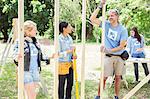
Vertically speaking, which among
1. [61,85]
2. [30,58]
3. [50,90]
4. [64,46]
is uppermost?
[64,46]

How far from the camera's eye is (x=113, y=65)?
4.99m

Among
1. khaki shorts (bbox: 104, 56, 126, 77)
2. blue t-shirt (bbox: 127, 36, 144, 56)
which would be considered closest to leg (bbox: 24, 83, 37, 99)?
khaki shorts (bbox: 104, 56, 126, 77)

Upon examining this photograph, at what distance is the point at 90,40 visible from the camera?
20797 millimetres

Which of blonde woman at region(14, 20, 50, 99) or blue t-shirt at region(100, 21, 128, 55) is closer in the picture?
blonde woman at region(14, 20, 50, 99)

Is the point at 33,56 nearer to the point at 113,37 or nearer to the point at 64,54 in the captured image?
the point at 64,54

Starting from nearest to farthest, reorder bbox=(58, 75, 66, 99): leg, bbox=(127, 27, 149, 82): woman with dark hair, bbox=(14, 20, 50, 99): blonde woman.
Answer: bbox=(14, 20, 50, 99): blonde woman → bbox=(58, 75, 66, 99): leg → bbox=(127, 27, 149, 82): woman with dark hair

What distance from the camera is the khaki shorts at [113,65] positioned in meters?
4.91

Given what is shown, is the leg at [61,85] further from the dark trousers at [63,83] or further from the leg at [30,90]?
the leg at [30,90]

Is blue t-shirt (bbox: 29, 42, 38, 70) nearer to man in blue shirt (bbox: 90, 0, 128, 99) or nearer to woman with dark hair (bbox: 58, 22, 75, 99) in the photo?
woman with dark hair (bbox: 58, 22, 75, 99)

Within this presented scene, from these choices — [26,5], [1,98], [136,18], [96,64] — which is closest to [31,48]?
[1,98]

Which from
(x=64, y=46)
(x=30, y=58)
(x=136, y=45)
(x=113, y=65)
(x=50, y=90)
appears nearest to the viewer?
(x=30, y=58)

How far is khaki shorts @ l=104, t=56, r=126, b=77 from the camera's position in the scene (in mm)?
4914

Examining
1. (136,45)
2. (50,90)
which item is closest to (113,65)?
(50,90)

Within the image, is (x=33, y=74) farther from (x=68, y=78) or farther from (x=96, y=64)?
(x=96, y=64)
